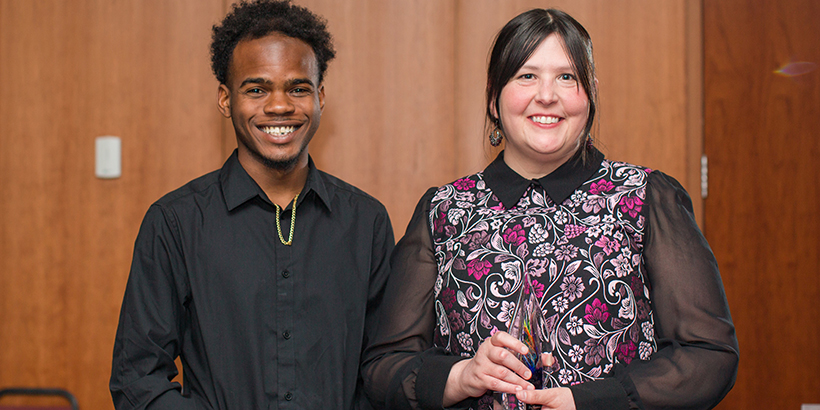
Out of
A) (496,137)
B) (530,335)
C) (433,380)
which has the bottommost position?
(433,380)

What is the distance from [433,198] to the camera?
134 centimetres

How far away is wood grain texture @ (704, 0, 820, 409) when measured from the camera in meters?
2.10

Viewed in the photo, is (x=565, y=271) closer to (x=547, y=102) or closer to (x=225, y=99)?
(x=547, y=102)

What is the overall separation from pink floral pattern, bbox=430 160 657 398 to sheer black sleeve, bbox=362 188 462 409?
0.04 metres

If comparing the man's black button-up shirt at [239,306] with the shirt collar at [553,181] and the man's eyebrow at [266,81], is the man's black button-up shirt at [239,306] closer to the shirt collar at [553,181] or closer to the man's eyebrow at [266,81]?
the man's eyebrow at [266,81]

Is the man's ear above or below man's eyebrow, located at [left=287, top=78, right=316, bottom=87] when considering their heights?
below

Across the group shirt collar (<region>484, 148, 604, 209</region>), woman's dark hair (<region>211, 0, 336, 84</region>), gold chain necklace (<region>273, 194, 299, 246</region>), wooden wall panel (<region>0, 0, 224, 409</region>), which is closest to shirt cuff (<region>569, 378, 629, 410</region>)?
shirt collar (<region>484, 148, 604, 209</region>)

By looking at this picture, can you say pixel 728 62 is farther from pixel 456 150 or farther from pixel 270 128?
pixel 270 128

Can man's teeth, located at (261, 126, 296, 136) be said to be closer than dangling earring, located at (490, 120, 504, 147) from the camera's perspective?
No

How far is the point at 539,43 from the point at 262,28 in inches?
27.0

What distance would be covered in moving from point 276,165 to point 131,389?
587 mm

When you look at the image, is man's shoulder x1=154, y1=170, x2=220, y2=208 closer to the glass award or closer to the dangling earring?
the dangling earring

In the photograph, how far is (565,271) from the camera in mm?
1122

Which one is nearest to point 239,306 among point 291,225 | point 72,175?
point 291,225
